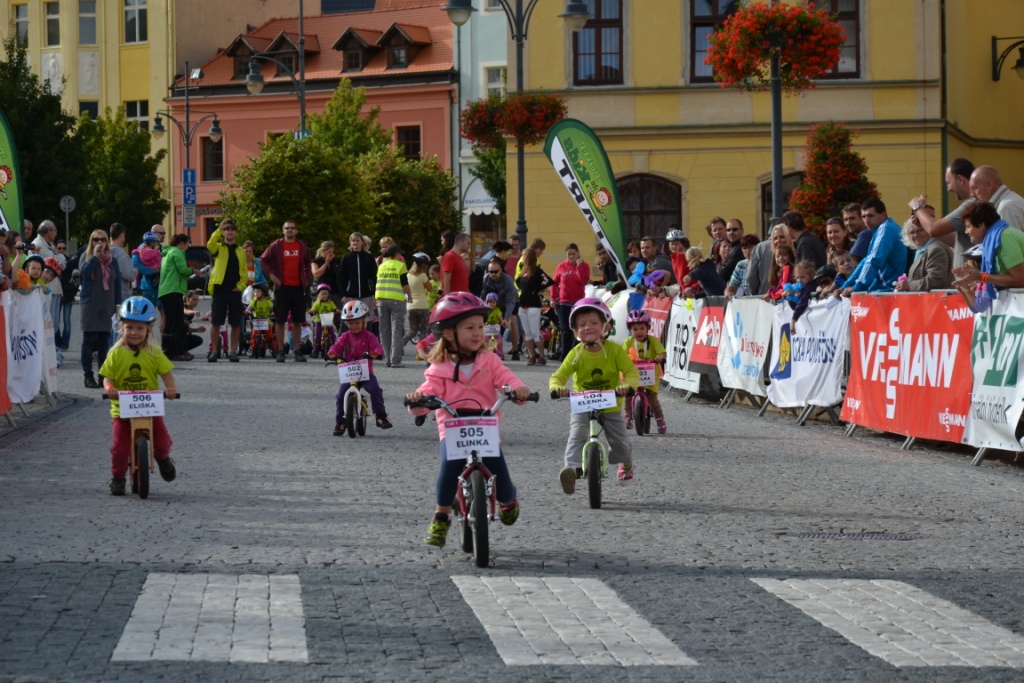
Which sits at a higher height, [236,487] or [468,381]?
[468,381]

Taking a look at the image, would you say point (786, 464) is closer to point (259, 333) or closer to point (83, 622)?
point (83, 622)

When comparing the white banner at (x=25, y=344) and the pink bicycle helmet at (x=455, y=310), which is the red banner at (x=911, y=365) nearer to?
the pink bicycle helmet at (x=455, y=310)

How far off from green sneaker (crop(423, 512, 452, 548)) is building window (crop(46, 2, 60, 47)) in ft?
247

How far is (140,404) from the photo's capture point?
447 inches

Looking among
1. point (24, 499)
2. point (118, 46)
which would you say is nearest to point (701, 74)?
point (24, 499)

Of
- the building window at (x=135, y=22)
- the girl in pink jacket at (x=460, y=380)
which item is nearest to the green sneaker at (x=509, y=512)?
the girl in pink jacket at (x=460, y=380)

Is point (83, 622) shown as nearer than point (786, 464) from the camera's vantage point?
Yes

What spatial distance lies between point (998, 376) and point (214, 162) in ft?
220

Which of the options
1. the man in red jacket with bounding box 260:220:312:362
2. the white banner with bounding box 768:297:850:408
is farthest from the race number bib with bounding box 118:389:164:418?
the man in red jacket with bounding box 260:220:312:362

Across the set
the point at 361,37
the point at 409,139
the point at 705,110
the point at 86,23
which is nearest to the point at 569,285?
the point at 705,110

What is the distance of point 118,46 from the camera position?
79.2 meters

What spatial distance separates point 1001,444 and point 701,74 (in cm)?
2926

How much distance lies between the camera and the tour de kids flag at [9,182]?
66.6ft

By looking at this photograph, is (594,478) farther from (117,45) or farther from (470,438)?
(117,45)
